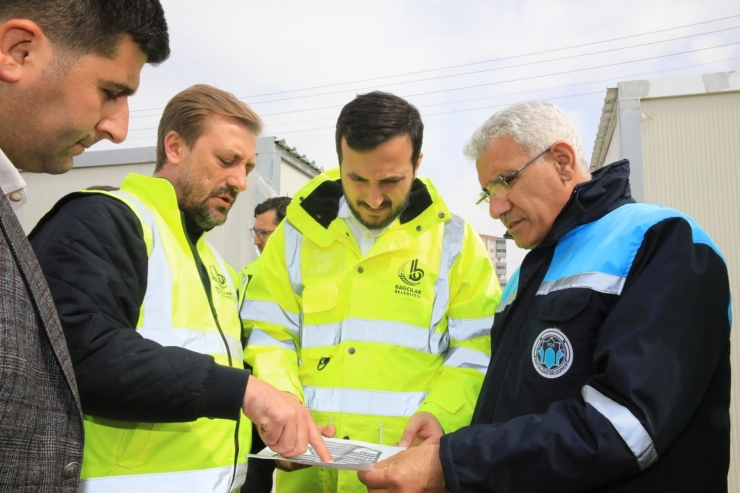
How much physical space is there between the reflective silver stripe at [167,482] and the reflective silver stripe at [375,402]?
23.7 inches

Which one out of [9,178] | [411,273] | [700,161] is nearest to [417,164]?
[411,273]

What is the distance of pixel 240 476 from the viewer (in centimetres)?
218

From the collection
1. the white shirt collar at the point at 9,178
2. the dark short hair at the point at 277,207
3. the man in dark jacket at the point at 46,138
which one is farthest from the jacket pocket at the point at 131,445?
the dark short hair at the point at 277,207

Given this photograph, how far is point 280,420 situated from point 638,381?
102cm

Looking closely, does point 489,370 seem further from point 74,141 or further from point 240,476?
point 74,141

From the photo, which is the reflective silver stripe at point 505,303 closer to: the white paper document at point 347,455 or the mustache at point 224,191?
the white paper document at point 347,455


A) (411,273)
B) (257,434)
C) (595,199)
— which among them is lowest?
(257,434)

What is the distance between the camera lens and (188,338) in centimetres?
193

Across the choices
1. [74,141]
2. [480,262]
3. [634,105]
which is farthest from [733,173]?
[74,141]

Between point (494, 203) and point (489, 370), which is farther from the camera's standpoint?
point (494, 203)

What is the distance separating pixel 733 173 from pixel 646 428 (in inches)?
176

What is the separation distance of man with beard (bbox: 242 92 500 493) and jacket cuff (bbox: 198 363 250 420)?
0.77m

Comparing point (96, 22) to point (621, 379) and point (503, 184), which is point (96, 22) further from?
point (621, 379)

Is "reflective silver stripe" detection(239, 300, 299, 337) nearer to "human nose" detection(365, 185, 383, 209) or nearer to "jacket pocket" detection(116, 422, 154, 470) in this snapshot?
"human nose" detection(365, 185, 383, 209)
